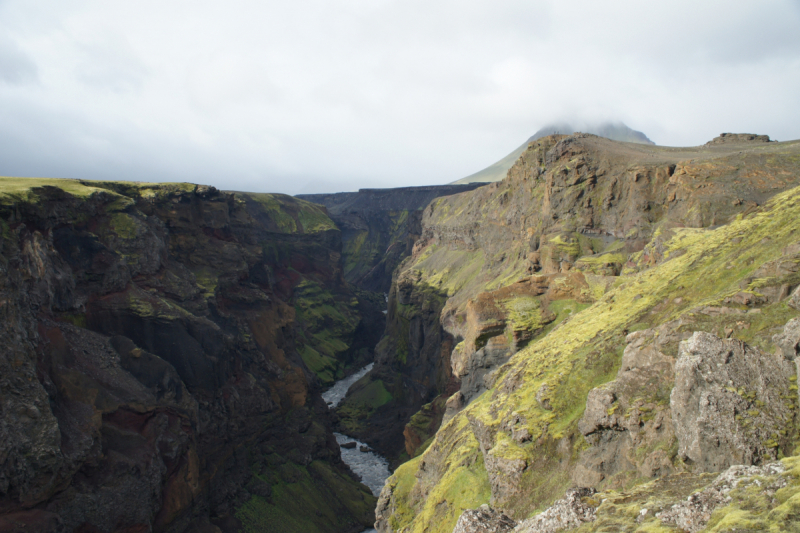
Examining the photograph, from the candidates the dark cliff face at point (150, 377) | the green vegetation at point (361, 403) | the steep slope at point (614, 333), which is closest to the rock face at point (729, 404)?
the steep slope at point (614, 333)

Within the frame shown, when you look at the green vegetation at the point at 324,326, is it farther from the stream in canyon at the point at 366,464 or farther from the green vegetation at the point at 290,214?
the stream in canyon at the point at 366,464

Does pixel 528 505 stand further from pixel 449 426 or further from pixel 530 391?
pixel 449 426

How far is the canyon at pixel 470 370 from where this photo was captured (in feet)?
49.9

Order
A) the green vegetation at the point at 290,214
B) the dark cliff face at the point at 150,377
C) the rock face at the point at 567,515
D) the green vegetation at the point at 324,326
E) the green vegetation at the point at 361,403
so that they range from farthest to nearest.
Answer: the green vegetation at the point at 290,214 < the green vegetation at the point at 324,326 < the green vegetation at the point at 361,403 < the dark cliff face at the point at 150,377 < the rock face at the point at 567,515

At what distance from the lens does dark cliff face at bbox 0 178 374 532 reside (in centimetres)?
3197

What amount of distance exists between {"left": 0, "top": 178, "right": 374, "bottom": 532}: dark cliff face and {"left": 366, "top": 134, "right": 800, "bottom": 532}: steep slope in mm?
15915

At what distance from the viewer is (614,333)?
25.4 m

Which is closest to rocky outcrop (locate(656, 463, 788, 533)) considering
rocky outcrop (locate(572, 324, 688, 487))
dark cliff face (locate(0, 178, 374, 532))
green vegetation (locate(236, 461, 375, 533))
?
rocky outcrop (locate(572, 324, 688, 487))

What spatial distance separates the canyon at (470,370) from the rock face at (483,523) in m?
0.09

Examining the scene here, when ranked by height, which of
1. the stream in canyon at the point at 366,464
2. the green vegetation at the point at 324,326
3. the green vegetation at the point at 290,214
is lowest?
the stream in canyon at the point at 366,464

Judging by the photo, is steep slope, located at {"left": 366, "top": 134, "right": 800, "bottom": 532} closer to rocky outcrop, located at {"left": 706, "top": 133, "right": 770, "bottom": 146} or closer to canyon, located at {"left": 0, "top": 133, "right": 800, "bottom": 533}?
canyon, located at {"left": 0, "top": 133, "right": 800, "bottom": 533}

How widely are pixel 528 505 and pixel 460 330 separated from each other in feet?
143

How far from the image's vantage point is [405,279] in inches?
4328

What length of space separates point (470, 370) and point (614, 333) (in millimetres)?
17058
